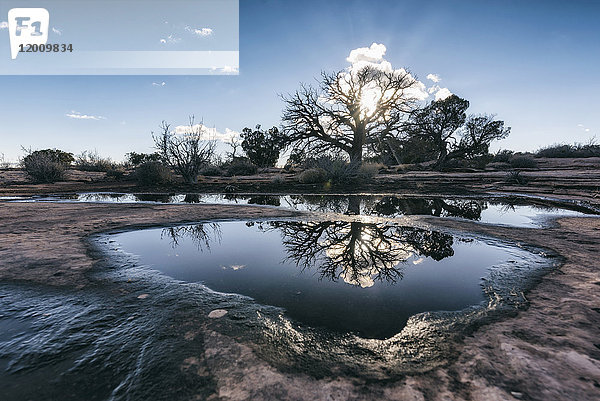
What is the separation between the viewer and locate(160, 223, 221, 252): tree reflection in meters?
4.18

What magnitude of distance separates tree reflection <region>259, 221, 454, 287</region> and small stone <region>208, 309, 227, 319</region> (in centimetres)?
116

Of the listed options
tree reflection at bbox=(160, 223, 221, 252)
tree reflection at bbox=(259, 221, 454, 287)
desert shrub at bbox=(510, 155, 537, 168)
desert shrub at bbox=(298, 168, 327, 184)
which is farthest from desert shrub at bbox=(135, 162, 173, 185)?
desert shrub at bbox=(510, 155, 537, 168)

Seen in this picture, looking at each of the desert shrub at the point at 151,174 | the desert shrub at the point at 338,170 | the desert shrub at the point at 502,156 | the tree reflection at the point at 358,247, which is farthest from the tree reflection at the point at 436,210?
the desert shrub at the point at 502,156

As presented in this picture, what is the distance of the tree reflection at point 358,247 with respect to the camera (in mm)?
3012

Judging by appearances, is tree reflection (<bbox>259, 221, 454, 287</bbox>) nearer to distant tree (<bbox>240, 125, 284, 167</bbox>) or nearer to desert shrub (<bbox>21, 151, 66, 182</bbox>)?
desert shrub (<bbox>21, 151, 66, 182</bbox>)

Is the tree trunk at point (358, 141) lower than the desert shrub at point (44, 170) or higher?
higher

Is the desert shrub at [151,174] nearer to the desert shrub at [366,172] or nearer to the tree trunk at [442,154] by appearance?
the desert shrub at [366,172]

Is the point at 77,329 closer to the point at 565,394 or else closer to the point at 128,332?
the point at 128,332

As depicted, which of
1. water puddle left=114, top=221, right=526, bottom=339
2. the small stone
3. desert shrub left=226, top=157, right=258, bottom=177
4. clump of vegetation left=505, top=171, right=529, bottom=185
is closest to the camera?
the small stone

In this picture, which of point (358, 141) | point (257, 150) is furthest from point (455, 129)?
point (257, 150)

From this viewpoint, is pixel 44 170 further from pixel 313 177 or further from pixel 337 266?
pixel 337 266

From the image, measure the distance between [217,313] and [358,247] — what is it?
7.72 ft

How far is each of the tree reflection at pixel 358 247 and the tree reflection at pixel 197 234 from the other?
114 centimetres

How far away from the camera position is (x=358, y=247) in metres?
3.91
